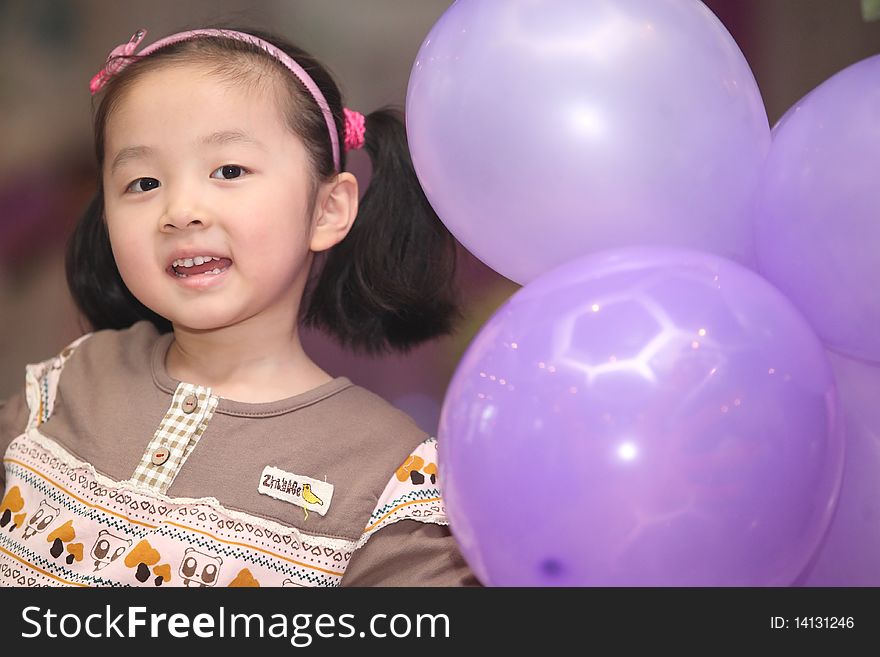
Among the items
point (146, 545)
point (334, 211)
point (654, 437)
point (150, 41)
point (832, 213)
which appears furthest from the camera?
point (150, 41)

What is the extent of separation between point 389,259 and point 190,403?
371mm

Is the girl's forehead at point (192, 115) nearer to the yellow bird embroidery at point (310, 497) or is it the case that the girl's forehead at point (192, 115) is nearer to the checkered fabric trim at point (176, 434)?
the checkered fabric trim at point (176, 434)

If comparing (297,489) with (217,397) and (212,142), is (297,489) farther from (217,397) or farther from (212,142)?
(212,142)

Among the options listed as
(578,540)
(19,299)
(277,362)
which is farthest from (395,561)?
(19,299)

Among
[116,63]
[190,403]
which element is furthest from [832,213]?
[116,63]

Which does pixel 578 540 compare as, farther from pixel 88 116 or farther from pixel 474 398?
pixel 88 116

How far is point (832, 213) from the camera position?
91cm

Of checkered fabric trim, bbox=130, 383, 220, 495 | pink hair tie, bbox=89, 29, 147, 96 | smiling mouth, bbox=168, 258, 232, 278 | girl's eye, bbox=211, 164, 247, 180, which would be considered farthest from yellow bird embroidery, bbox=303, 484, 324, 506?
pink hair tie, bbox=89, 29, 147, 96

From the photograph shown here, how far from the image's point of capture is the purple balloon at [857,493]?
0.97 metres

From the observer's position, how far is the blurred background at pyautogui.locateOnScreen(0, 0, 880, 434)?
233 cm

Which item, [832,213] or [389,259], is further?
[389,259]

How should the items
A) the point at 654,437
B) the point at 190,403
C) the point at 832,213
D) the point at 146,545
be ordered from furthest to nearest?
the point at 190,403 < the point at 146,545 < the point at 832,213 < the point at 654,437

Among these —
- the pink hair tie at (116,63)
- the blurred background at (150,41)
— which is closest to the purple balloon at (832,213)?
the pink hair tie at (116,63)

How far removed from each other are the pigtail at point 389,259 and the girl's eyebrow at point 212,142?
26 cm
